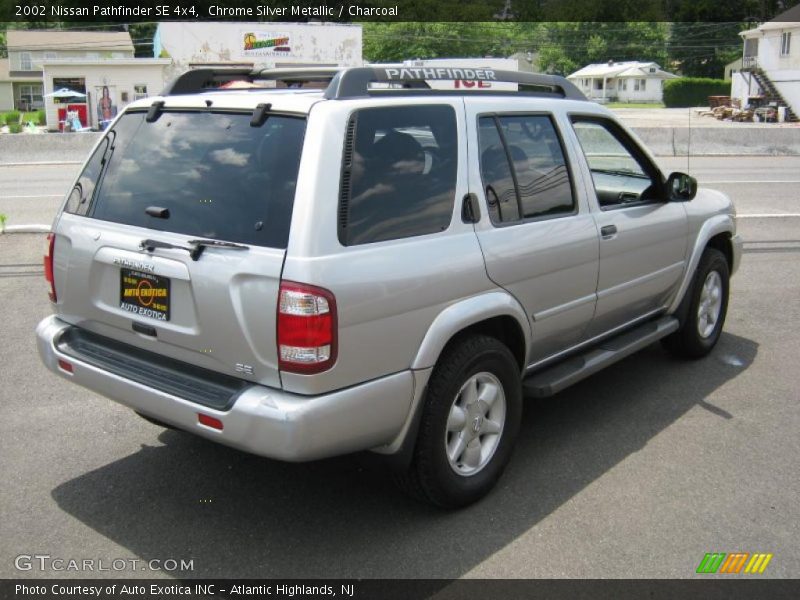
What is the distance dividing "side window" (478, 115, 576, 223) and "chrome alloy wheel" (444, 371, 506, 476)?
2.73 feet

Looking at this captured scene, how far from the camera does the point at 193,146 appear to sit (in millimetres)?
3807

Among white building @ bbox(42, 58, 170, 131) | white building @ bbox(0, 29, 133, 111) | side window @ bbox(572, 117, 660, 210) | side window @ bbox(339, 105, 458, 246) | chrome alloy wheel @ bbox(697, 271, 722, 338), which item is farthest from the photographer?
white building @ bbox(0, 29, 133, 111)

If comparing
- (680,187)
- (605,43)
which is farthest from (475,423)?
(605,43)

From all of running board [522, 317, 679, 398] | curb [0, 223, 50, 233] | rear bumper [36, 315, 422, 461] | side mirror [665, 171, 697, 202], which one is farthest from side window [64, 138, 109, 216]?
curb [0, 223, 50, 233]

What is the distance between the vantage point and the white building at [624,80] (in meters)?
89.1

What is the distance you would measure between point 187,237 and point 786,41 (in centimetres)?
6293

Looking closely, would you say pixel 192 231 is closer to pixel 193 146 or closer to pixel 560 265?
pixel 193 146

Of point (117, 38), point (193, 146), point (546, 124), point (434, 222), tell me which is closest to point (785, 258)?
point (546, 124)

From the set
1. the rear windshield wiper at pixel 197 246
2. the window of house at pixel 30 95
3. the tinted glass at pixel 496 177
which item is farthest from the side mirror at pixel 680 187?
the window of house at pixel 30 95

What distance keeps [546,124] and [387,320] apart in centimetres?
183

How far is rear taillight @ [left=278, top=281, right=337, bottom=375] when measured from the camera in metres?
3.24

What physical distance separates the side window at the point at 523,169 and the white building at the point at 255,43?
53591mm

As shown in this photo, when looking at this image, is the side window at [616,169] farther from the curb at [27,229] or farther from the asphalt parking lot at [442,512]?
the curb at [27,229]

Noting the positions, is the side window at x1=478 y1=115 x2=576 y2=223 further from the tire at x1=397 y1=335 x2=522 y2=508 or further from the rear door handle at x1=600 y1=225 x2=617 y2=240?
the tire at x1=397 y1=335 x2=522 y2=508
